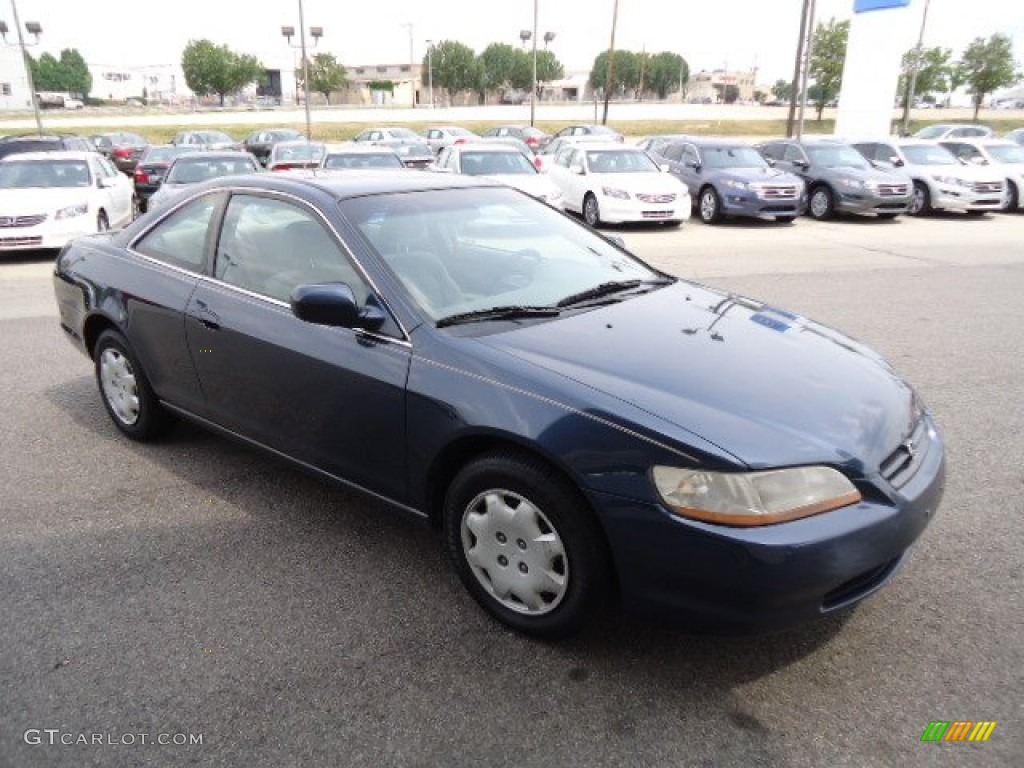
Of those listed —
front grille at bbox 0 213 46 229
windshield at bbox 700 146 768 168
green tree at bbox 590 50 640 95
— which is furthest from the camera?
green tree at bbox 590 50 640 95

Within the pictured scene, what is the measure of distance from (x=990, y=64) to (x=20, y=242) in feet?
195

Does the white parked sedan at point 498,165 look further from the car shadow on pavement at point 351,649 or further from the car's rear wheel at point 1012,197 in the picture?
the car shadow on pavement at point 351,649

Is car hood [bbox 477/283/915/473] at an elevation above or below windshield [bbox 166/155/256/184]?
above

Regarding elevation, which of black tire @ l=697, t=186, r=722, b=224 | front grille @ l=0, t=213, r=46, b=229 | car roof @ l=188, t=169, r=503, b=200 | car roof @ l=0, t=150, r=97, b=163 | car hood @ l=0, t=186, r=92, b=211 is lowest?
black tire @ l=697, t=186, r=722, b=224

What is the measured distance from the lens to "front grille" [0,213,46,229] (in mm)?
11219

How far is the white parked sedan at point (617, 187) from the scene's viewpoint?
49.5ft

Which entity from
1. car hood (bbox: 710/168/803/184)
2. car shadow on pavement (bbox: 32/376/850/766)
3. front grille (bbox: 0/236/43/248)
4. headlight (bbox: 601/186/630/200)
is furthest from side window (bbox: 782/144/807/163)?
car shadow on pavement (bbox: 32/376/850/766)

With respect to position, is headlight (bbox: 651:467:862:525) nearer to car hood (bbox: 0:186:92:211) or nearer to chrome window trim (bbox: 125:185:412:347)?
chrome window trim (bbox: 125:185:412:347)

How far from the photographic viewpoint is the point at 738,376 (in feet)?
9.21

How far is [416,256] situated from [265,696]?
178 cm

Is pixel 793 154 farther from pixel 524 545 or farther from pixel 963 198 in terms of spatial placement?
pixel 524 545

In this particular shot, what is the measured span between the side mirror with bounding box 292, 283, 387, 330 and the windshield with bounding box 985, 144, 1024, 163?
68.5 ft

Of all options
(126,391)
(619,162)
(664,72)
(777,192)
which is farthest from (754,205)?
(664,72)

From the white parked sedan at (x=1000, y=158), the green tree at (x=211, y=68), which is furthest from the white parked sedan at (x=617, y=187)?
the green tree at (x=211, y=68)
